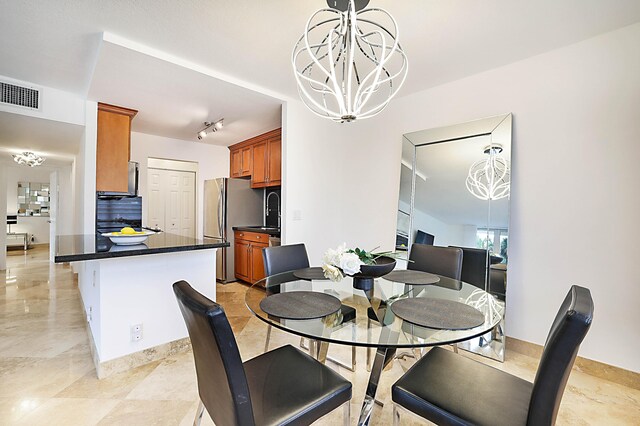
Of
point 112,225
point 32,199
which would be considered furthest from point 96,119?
point 32,199

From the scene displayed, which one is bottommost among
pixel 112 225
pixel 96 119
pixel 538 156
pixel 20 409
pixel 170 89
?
pixel 20 409

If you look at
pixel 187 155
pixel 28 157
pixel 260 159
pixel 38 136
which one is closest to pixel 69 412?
pixel 260 159

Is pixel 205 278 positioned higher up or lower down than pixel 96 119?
lower down

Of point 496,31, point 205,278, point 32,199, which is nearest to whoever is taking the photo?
point 496,31

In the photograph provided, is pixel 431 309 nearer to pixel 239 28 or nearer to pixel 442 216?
pixel 442 216

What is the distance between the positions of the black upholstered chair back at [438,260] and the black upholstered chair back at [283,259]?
941 mm

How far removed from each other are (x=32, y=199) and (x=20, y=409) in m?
9.88

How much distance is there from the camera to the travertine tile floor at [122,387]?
160 centimetres

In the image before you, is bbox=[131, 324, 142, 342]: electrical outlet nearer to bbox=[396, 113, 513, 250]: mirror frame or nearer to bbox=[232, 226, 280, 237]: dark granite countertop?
bbox=[232, 226, 280, 237]: dark granite countertop

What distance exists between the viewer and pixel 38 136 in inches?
147

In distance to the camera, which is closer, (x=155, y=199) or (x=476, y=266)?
(x=476, y=266)

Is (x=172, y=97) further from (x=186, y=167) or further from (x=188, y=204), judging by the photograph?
(x=188, y=204)

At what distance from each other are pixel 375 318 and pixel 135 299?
1.74m

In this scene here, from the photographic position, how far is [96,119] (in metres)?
3.16
